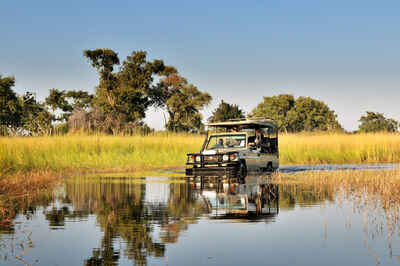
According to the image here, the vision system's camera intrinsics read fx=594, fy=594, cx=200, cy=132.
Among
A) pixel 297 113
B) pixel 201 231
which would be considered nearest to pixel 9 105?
pixel 201 231

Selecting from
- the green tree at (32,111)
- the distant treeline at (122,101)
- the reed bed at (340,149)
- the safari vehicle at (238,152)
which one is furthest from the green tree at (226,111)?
the safari vehicle at (238,152)

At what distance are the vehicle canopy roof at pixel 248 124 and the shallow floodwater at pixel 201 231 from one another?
9292 mm

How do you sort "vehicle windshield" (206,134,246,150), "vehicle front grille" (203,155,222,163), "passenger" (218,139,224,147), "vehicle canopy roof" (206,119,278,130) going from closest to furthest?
"vehicle front grille" (203,155,222,163) < "vehicle windshield" (206,134,246,150) < "passenger" (218,139,224,147) < "vehicle canopy roof" (206,119,278,130)

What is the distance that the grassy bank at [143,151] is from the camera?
26250 millimetres

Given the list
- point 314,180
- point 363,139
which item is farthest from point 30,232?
point 363,139

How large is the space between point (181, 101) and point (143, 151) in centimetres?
4221

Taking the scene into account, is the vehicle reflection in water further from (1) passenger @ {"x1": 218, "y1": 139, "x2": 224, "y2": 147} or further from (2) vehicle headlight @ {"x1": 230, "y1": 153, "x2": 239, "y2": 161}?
(1) passenger @ {"x1": 218, "y1": 139, "x2": 224, "y2": 147}

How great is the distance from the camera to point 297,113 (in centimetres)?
12262

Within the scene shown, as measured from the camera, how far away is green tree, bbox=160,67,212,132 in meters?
74.1

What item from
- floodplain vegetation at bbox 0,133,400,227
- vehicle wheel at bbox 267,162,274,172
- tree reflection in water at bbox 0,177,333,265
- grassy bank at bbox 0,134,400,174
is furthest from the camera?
grassy bank at bbox 0,134,400,174

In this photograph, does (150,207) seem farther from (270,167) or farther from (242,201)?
(270,167)

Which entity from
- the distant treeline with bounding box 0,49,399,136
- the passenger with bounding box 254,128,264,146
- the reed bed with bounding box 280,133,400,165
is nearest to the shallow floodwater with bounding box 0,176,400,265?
the passenger with bounding box 254,128,264,146

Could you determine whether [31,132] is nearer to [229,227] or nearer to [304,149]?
[304,149]

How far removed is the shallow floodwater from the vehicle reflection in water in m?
0.02
